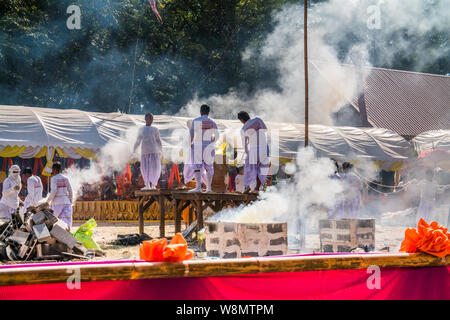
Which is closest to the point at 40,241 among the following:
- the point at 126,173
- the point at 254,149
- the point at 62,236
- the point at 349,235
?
the point at 62,236

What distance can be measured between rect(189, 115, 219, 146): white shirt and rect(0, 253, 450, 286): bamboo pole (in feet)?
19.3

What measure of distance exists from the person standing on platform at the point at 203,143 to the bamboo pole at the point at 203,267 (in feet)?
19.4

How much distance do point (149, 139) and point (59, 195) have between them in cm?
219

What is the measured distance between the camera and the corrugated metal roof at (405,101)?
23.7 meters

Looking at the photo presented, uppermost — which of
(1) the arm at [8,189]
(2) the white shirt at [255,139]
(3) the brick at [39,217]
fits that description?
(2) the white shirt at [255,139]

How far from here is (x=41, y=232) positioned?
7.23 m

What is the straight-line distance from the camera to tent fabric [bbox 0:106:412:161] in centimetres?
1427

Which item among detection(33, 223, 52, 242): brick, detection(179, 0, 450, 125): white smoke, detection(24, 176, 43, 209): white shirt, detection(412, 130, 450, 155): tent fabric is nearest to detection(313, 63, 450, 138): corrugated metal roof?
detection(179, 0, 450, 125): white smoke

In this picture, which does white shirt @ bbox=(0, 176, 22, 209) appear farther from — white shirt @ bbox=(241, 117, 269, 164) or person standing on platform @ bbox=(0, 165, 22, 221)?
white shirt @ bbox=(241, 117, 269, 164)

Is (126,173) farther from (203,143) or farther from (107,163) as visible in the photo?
(203,143)

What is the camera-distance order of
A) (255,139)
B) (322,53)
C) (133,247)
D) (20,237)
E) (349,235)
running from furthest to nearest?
1. (322,53)
2. (133,247)
3. (255,139)
4. (20,237)
5. (349,235)

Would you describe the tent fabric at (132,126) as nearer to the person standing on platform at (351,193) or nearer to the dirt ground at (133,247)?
the dirt ground at (133,247)

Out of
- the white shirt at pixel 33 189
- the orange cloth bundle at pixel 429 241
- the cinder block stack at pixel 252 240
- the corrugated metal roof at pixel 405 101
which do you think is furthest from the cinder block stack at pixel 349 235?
the corrugated metal roof at pixel 405 101

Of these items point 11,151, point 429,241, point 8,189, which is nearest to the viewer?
point 429,241
